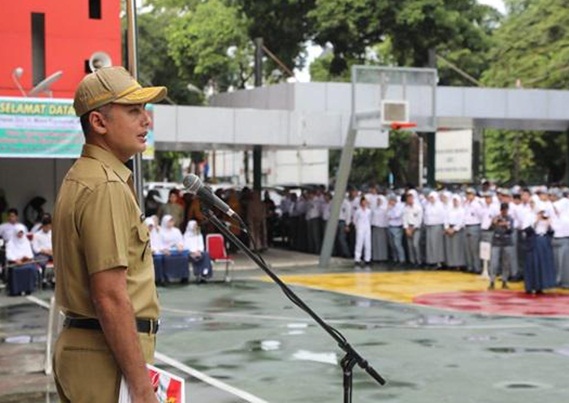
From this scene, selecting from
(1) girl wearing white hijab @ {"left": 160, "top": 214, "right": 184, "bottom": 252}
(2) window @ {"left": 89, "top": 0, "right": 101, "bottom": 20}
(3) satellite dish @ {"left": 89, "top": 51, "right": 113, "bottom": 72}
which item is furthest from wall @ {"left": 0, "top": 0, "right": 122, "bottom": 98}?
(1) girl wearing white hijab @ {"left": 160, "top": 214, "right": 184, "bottom": 252}

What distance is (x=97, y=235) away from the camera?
3.07 meters

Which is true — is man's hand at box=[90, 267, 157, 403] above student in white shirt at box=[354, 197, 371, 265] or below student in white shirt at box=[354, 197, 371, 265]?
above

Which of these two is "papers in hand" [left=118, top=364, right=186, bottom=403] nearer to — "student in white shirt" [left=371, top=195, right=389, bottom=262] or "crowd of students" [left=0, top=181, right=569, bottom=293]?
"crowd of students" [left=0, top=181, right=569, bottom=293]

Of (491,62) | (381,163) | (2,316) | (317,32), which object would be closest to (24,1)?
(2,316)

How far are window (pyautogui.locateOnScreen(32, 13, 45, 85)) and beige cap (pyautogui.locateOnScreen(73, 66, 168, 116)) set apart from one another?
17.8 m

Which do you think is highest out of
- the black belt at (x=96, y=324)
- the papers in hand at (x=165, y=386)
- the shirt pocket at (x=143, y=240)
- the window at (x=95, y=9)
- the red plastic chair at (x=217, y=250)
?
the window at (x=95, y=9)

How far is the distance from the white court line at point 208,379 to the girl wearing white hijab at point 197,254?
25.8 ft

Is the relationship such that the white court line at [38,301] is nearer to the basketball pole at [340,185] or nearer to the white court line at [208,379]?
the white court line at [208,379]

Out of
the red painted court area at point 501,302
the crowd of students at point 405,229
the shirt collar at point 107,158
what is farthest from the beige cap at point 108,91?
the red painted court area at point 501,302

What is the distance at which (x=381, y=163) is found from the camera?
51688 mm

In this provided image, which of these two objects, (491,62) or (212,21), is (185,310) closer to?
(491,62)

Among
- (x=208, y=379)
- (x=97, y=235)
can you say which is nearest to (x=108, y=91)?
(x=97, y=235)

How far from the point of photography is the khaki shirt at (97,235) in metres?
3.07

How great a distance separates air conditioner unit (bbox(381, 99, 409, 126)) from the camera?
66.7 feet
